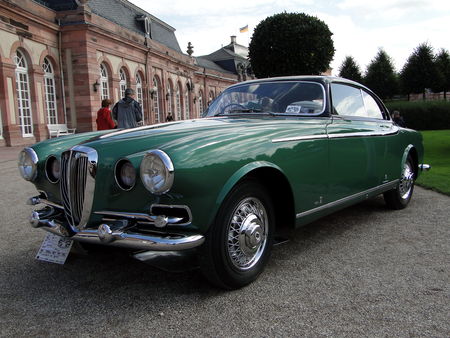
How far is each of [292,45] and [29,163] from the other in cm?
2686

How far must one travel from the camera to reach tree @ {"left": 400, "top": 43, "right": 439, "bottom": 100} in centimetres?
4550

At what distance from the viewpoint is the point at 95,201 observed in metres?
2.57

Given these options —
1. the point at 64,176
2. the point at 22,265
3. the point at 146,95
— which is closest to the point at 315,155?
the point at 64,176

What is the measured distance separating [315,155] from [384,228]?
A: 5.00ft

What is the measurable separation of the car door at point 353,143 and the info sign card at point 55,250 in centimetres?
218

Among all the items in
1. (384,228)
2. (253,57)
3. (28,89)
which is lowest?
(384,228)

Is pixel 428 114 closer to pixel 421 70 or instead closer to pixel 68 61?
pixel 421 70

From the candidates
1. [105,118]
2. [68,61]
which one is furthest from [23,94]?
[105,118]

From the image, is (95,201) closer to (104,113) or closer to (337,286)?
(337,286)

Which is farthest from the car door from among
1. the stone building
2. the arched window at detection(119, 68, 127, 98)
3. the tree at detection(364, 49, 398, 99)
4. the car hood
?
the tree at detection(364, 49, 398, 99)

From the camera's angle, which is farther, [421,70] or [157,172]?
[421,70]

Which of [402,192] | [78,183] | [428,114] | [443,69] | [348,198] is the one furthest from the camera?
[443,69]

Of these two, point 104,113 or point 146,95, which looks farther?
point 146,95

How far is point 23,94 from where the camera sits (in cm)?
1731
